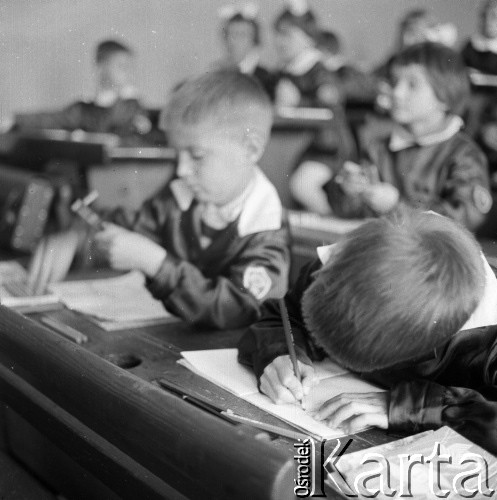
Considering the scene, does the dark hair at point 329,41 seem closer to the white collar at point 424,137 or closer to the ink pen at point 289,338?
the white collar at point 424,137

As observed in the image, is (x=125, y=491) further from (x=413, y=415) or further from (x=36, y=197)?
(x=36, y=197)

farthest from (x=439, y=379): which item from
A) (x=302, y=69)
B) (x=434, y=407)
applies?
(x=302, y=69)

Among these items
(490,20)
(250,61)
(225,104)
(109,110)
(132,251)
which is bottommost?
(132,251)

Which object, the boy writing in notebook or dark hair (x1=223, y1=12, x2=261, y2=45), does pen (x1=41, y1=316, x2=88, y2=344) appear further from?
dark hair (x1=223, y1=12, x2=261, y2=45)

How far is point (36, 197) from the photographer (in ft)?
6.05

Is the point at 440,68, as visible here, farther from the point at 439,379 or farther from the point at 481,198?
the point at 439,379

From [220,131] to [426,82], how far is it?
2.61ft

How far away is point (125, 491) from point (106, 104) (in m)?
2.51

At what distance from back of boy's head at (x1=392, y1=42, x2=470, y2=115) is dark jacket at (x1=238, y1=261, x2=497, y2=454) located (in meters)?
0.98

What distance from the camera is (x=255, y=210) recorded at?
1.10 m

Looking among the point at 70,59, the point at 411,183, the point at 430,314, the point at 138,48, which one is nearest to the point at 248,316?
the point at 430,314

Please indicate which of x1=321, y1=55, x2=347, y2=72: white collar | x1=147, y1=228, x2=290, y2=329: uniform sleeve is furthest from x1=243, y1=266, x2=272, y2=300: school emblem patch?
x1=321, y1=55, x2=347, y2=72: white collar

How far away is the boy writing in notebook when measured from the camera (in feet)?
2.37

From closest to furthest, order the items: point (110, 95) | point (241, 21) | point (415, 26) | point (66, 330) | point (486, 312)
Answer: point (486, 312) < point (66, 330) < point (241, 21) < point (110, 95) < point (415, 26)
